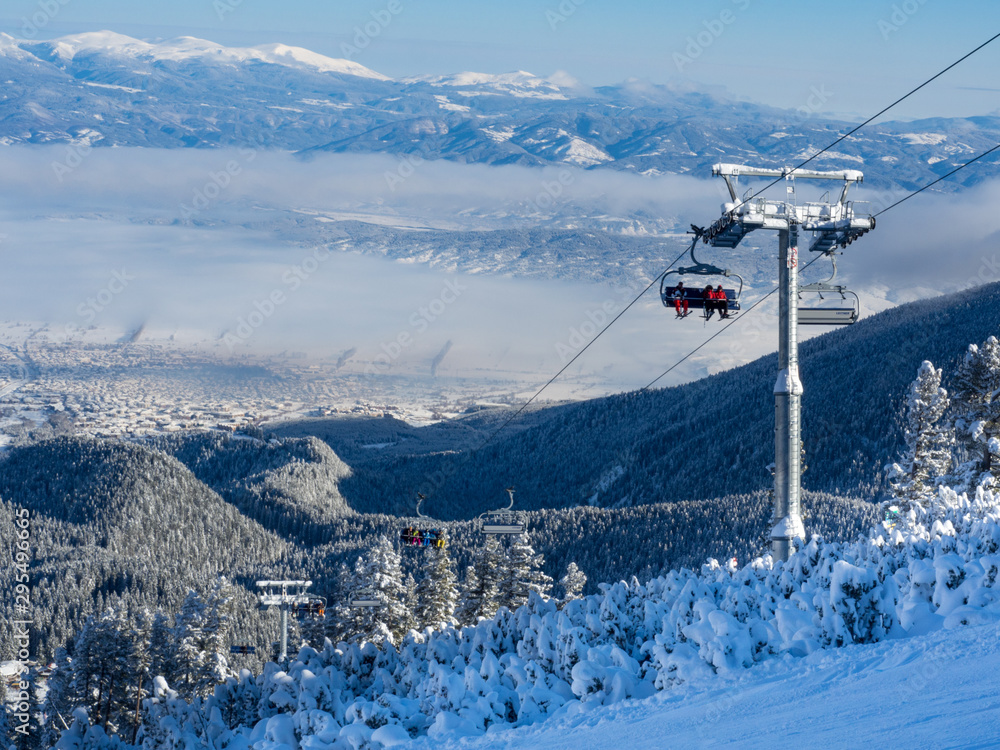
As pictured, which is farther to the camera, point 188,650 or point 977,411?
point 188,650

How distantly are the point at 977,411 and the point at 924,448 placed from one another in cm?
537

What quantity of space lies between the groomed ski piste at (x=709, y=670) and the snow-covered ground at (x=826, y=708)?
3 cm

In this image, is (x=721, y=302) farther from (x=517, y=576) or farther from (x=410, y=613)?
(x=410, y=613)

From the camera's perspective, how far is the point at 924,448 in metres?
44.5

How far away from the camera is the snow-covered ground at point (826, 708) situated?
12.0 meters

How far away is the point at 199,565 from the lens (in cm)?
18075

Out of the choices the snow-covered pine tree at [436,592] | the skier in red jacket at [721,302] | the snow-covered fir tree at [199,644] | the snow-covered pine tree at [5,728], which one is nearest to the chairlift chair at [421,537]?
the snow-covered pine tree at [436,592]

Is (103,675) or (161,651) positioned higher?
(161,651)

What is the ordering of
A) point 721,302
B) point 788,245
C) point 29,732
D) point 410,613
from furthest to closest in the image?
point 410,613 < point 29,732 < point 721,302 < point 788,245

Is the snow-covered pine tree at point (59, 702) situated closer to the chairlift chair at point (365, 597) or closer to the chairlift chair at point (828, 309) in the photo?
the chairlift chair at point (365, 597)

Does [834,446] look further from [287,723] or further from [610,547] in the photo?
[287,723]

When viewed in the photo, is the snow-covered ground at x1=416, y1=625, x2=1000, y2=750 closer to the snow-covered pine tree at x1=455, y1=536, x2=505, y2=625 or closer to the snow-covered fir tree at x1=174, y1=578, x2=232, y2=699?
the snow-covered pine tree at x1=455, y1=536, x2=505, y2=625

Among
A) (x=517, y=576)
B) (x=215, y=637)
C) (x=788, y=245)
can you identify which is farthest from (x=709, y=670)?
(x=215, y=637)

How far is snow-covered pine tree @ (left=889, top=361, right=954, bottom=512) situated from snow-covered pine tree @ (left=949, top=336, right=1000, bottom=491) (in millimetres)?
3561
